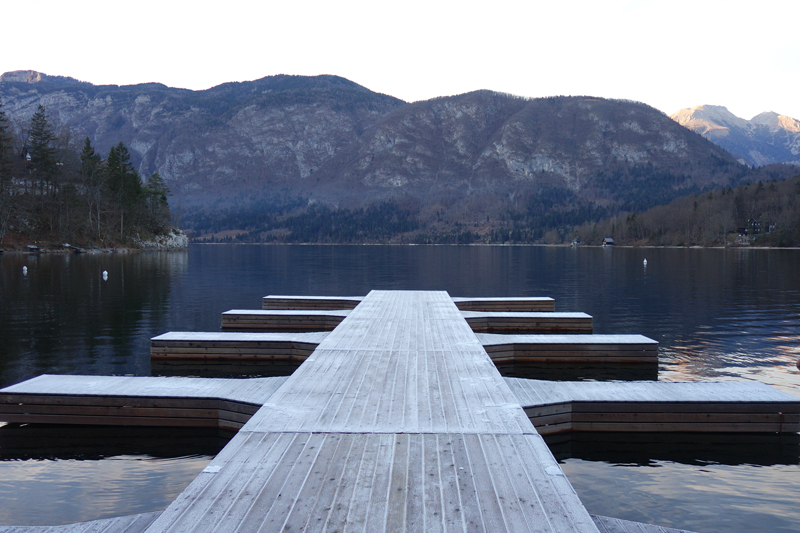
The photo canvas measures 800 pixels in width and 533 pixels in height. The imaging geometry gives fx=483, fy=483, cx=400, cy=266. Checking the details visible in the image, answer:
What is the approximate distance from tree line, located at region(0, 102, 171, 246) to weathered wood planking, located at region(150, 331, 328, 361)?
79.9 m

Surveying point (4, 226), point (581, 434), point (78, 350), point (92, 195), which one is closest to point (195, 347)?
point (78, 350)

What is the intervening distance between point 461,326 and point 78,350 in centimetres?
1407

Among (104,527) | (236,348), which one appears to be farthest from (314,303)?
(104,527)

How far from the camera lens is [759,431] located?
392 inches

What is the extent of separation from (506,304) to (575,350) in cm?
792

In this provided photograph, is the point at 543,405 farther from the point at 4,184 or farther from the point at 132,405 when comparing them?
the point at 4,184

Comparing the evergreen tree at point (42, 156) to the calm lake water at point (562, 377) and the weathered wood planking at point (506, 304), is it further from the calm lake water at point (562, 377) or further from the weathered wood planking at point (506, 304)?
the weathered wood planking at point (506, 304)

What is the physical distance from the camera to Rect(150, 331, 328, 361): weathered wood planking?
16.1 metres

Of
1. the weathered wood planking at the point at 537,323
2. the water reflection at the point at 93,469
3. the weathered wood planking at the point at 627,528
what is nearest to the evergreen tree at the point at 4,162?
the water reflection at the point at 93,469

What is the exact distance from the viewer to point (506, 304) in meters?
24.1

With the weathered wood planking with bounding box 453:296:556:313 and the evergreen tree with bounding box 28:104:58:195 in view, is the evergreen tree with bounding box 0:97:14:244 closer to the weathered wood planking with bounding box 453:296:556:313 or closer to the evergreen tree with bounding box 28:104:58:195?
the evergreen tree with bounding box 28:104:58:195

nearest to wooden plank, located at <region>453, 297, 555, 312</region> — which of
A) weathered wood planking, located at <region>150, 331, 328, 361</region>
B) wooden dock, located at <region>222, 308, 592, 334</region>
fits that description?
wooden dock, located at <region>222, 308, 592, 334</region>

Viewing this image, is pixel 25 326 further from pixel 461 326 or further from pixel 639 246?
pixel 639 246

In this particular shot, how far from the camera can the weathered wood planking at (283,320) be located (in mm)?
20391
